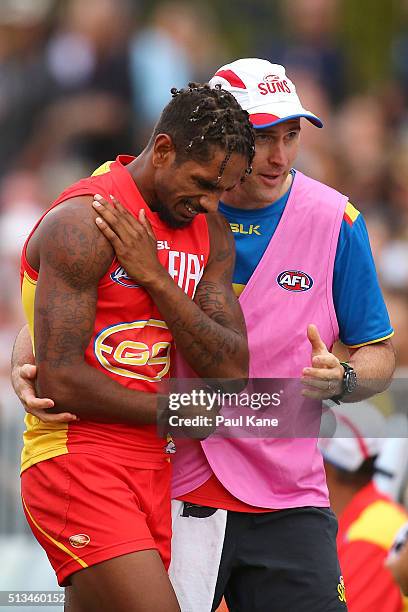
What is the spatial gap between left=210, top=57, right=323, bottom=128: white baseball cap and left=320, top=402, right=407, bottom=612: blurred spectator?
1334mm

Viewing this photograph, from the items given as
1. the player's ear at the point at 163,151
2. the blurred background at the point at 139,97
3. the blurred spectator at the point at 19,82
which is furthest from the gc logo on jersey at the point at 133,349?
the blurred spectator at the point at 19,82

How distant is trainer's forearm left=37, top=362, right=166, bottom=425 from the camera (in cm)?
416

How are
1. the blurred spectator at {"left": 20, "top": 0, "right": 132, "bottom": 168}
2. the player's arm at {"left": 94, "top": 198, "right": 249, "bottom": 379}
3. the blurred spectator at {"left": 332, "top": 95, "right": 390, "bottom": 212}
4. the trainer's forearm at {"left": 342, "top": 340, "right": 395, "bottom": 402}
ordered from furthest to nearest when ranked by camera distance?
the blurred spectator at {"left": 332, "top": 95, "right": 390, "bottom": 212} < the blurred spectator at {"left": 20, "top": 0, "right": 132, "bottom": 168} < the trainer's forearm at {"left": 342, "top": 340, "right": 395, "bottom": 402} < the player's arm at {"left": 94, "top": 198, "right": 249, "bottom": 379}

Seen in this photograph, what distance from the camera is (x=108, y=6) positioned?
1173 centimetres

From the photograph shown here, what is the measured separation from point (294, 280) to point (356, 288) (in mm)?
232

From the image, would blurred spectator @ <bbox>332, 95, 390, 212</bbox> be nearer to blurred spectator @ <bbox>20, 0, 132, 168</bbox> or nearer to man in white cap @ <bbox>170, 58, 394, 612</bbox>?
blurred spectator @ <bbox>20, 0, 132, 168</bbox>

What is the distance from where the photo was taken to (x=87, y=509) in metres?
4.18

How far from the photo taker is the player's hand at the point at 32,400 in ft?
13.8

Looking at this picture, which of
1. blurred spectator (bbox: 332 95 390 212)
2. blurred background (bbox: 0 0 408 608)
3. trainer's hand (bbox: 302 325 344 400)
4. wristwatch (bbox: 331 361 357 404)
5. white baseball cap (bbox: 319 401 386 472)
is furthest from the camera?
blurred spectator (bbox: 332 95 390 212)

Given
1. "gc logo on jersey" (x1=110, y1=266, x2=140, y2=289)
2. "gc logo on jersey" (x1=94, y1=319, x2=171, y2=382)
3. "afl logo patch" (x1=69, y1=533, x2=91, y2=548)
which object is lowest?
"afl logo patch" (x1=69, y1=533, x2=91, y2=548)

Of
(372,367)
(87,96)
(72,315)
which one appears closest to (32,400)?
(72,315)

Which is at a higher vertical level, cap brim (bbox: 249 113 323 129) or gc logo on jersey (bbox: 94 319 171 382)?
cap brim (bbox: 249 113 323 129)

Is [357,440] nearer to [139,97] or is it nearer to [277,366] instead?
[277,366]

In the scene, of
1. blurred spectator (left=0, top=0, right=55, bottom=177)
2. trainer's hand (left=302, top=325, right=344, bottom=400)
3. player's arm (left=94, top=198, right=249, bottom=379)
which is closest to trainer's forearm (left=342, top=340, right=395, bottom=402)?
trainer's hand (left=302, top=325, right=344, bottom=400)
